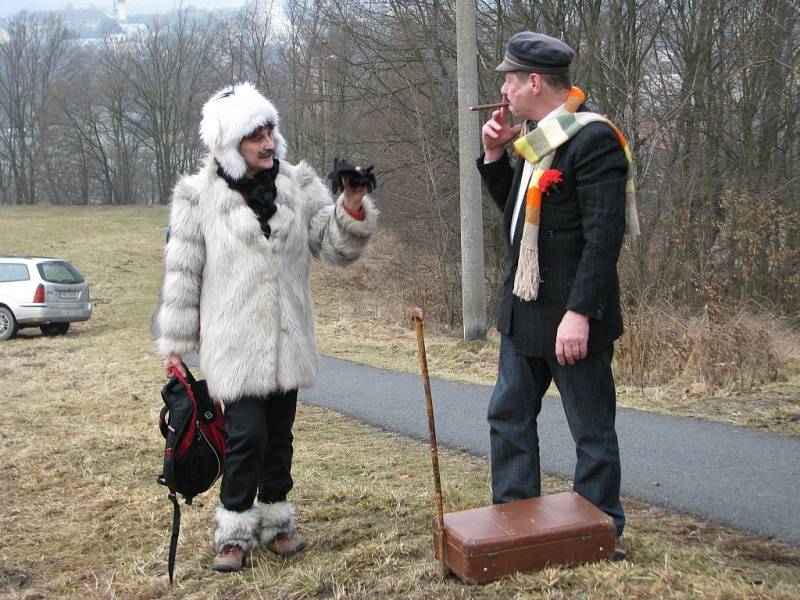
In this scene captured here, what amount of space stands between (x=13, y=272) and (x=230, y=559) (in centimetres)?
1590

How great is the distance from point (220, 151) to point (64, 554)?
2309 millimetres

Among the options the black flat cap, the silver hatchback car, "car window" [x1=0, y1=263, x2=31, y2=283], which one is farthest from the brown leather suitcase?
"car window" [x1=0, y1=263, x2=31, y2=283]

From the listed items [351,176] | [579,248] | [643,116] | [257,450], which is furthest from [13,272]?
[579,248]

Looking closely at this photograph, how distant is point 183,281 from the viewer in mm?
4242

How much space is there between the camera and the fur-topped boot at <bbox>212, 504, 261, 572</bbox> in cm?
418

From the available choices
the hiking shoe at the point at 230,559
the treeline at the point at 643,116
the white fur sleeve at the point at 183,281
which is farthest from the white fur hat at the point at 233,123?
the treeline at the point at 643,116

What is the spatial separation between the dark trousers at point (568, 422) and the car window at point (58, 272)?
16104mm

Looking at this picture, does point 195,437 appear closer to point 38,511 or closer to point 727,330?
point 38,511

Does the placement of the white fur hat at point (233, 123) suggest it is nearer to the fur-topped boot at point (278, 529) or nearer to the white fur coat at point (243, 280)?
the white fur coat at point (243, 280)

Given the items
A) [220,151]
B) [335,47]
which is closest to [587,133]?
[220,151]

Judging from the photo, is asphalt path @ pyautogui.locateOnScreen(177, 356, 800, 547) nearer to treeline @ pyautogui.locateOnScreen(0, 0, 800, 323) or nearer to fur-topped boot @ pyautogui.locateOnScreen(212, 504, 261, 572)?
fur-topped boot @ pyautogui.locateOnScreen(212, 504, 261, 572)

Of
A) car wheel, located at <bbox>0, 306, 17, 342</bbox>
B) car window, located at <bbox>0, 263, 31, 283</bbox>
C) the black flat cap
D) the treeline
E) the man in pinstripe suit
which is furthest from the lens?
car window, located at <bbox>0, 263, 31, 283</bbox>

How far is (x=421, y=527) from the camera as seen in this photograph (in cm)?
452

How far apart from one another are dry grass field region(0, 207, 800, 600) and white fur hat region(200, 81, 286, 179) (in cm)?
182
